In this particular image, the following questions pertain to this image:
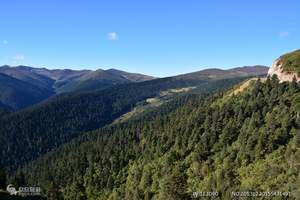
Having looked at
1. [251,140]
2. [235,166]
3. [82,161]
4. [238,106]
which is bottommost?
[82,161]

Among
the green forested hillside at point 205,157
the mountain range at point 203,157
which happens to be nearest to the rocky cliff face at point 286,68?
the mountain range at point 203,157

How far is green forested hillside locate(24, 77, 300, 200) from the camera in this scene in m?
97.9

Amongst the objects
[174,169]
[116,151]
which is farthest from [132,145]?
[174,169]

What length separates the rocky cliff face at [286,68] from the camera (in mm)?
141250

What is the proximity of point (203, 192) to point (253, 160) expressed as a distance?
1893 centimetres

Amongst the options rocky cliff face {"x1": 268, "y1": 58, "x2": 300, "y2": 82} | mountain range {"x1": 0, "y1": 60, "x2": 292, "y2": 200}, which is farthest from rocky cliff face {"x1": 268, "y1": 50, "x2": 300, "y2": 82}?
mountain range {"x1": 0, "y1": 60, "x2": 292, "y2": 200}

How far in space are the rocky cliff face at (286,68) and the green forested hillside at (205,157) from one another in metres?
4.82

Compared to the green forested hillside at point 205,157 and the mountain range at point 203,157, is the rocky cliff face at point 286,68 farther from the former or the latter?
the green forested hillside at point 205,157

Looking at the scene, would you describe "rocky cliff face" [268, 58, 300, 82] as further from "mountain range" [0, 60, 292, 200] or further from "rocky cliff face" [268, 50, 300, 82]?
"mountain range" [0, 60, 292, 200]

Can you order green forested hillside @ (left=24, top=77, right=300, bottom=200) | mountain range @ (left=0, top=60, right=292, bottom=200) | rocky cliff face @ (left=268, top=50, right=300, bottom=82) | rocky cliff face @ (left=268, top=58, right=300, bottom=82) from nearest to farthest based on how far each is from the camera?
1. green forested hillside @ (left=24, top=77, right=300, bottom=200)
2. mountain range @ (left=0, top=60, right=292, bottom=200)
3. rocky cliff face @ (left=268, top=58, right=300, bottom=82)
4. rocky cliff face @ (left=268, top=50, right=300, bottom=82)

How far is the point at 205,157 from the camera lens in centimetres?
12300

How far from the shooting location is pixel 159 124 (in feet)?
609

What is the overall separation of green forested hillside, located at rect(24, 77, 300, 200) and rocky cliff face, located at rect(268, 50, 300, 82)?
4820 millimetres

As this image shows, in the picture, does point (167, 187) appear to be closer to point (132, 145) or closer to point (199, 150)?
point (199, 150)
